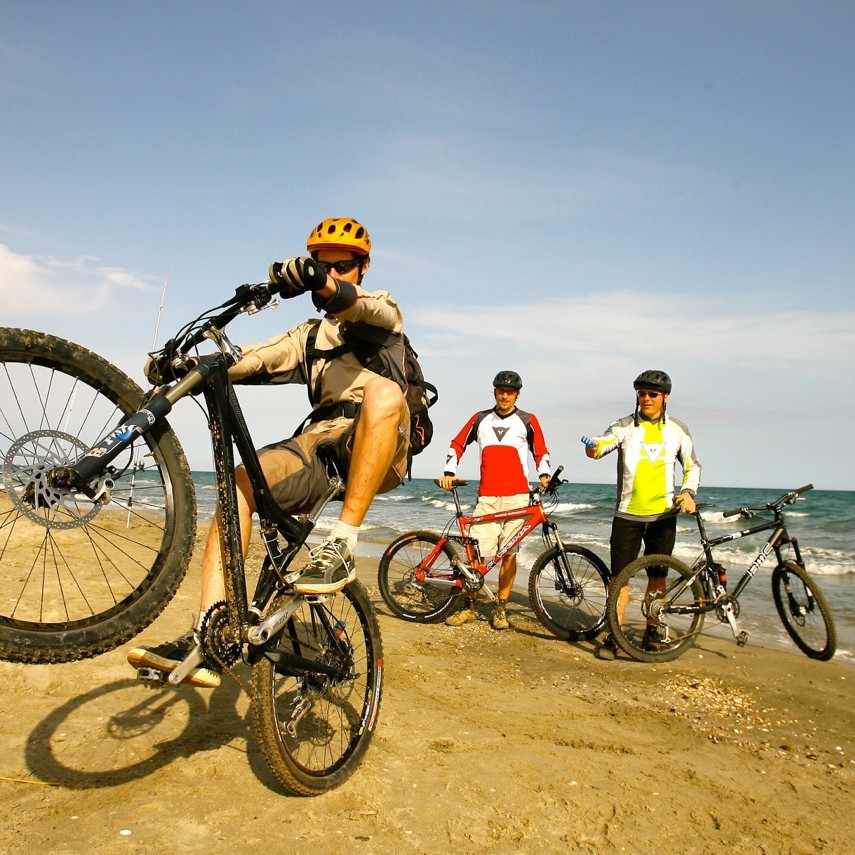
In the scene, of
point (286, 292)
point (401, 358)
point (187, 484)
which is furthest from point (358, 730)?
point (286, 292)

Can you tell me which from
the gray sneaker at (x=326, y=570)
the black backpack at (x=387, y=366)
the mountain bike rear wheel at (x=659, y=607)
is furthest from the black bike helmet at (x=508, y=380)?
the gray sneaker at (x=326, y=570)

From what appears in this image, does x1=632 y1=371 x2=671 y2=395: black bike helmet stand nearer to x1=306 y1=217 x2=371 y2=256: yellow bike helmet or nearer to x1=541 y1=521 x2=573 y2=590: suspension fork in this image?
x1=541 y1=521 x2=573 y2=590: suspension fork

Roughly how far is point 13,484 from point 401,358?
182 centimetres

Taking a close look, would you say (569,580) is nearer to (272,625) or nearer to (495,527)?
(495,527)

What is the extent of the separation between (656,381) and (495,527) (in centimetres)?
245

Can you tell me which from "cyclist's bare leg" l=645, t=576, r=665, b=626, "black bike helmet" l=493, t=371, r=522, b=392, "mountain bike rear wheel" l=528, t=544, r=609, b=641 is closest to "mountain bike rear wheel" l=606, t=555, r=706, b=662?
"cyclist's bare leg" l=645, t=576, r=665, b=626

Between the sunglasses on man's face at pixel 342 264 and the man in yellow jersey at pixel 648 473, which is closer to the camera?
the sunglasses on man's face at pixel 342 264

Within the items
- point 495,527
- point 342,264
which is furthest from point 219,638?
point 495,527

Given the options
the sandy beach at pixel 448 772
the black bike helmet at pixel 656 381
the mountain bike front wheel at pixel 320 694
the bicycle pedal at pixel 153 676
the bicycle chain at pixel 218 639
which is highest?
the black bike helmet at pixel 656 381

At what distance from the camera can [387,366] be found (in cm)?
357

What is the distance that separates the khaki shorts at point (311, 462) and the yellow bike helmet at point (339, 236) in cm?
90

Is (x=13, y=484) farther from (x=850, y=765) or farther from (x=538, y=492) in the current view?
(x=538, y=492)

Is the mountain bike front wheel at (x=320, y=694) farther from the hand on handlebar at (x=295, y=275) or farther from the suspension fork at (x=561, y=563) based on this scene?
the suspension fork at (x=561, y=563)

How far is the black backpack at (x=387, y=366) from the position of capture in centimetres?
355
